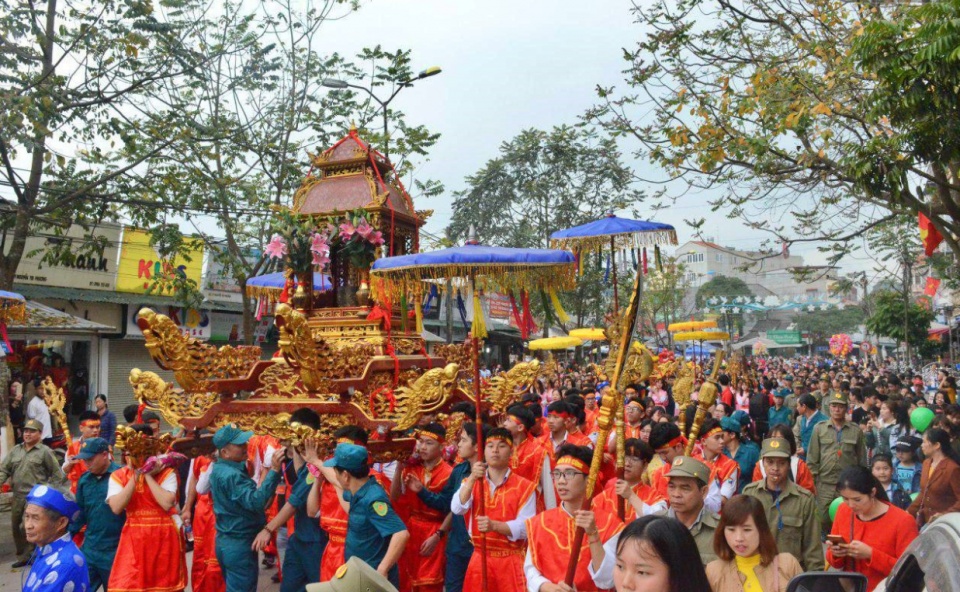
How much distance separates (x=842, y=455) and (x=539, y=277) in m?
4.13

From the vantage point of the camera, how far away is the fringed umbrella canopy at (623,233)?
895cm

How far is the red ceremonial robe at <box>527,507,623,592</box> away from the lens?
4.14 m

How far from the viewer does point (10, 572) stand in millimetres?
7973

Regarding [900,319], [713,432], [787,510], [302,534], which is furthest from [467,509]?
[900,319]

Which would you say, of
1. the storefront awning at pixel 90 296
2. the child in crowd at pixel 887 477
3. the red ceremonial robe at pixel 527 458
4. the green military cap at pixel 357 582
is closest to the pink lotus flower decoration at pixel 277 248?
the red ceremonial robe at pixel 527 458

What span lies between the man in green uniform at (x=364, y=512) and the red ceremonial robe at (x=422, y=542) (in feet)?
3.47

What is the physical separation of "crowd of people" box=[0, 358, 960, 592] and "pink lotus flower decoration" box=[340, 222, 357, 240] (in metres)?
1.98

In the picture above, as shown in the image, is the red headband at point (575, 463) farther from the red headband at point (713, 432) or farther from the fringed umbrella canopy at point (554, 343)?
the fringed umbrella canopy at point (554, 343)

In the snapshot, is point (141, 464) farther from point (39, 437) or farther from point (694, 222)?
point (694, 222)

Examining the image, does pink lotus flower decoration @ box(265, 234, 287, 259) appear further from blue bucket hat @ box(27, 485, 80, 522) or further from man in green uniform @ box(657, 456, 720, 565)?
man in green uniform @ box(657, 456, 720, 565)

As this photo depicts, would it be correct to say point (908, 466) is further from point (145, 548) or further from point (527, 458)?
point (145, 548)

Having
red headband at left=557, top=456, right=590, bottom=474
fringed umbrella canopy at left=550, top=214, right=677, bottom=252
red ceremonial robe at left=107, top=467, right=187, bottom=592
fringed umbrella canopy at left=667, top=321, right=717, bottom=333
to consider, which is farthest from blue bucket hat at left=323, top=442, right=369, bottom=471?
fringed umbrella canopy at left=667, top=321, right=717, bottom=333

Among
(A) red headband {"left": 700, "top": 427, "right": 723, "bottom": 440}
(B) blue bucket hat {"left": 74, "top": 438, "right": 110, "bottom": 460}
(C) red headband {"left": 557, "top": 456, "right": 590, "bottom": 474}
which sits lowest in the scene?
(A) red headband {"left": 700, "top": 427, "right": 723, "bottom": 440}

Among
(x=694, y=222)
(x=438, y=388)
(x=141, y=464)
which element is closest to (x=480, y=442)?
(x=438, y=388)
